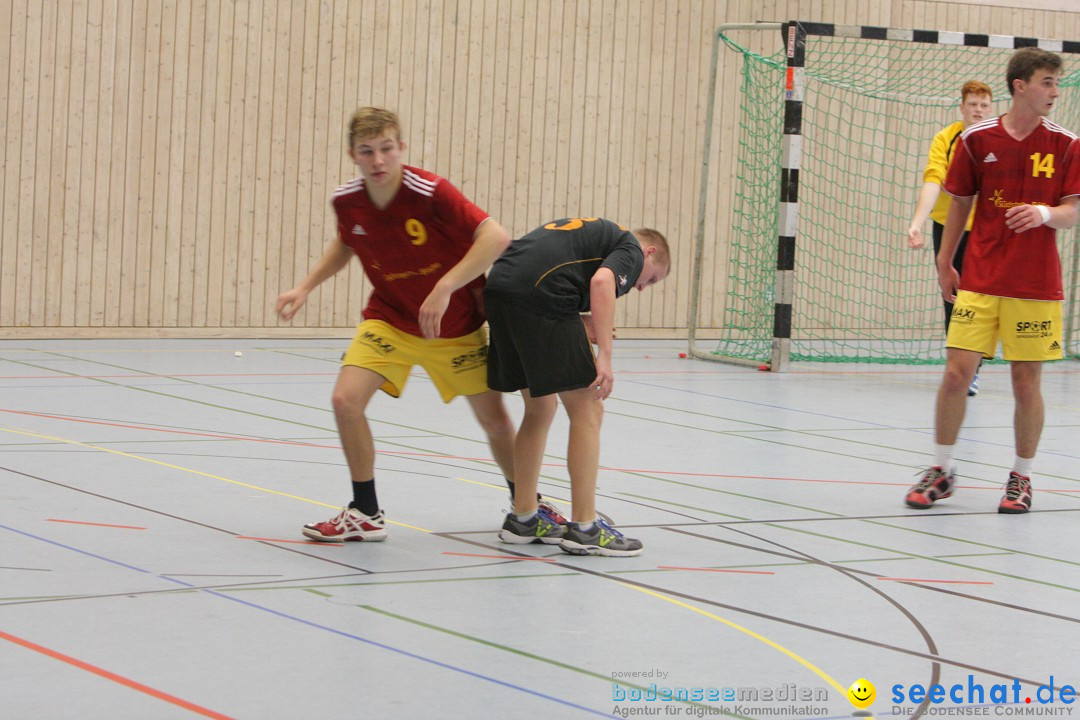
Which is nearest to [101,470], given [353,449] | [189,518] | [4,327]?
[189,518]

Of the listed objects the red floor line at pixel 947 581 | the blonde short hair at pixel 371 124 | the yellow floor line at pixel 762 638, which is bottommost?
the red floor line at pixel 947 581

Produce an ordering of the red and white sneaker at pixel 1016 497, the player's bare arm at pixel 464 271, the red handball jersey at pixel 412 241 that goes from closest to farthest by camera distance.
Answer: the player's bare arm at pixel 464 271
the red handball jersey at pixel 412 241
the red and white sneaker at pixel 1016 497

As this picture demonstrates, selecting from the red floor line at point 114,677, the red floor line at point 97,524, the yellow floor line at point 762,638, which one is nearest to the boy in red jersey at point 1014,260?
the yellow floor line at point 762,638

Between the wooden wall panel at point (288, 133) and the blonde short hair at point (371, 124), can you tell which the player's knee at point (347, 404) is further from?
the wooden wall panel at point (288, 133)

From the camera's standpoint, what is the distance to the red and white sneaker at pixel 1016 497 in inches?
219

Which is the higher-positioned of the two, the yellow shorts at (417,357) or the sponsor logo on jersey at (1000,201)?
the sponsor logo on jersey at (1000,201)

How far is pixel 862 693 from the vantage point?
3.15 m

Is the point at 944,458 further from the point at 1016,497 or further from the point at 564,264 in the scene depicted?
the point at 564,264

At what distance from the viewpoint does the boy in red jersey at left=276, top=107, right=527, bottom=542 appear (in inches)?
173

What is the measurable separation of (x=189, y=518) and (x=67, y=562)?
0.71 meters

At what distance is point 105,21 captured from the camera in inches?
432

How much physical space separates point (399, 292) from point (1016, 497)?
263cm

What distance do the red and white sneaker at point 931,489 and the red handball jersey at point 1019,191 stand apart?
0.75 metres

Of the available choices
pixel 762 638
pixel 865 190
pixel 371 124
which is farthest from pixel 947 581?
pixel 865 190
